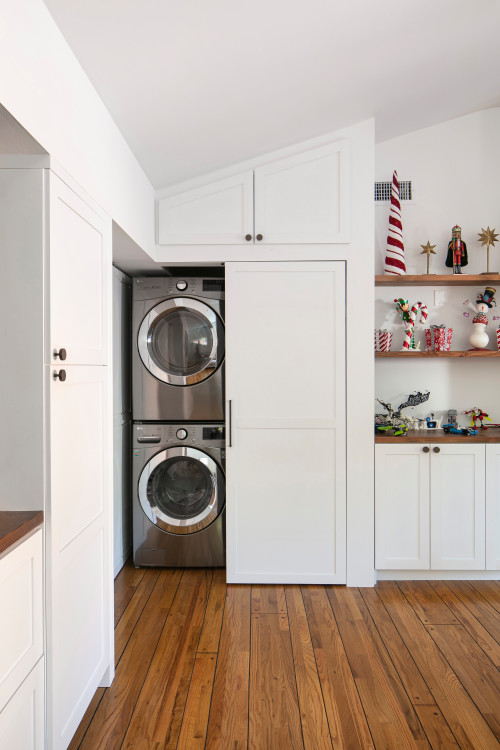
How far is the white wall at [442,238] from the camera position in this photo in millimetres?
3488

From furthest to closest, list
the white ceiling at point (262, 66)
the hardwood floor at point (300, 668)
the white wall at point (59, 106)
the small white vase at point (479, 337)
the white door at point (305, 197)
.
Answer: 1. the small white vase at point (479, 337)
2. the white door at point (305, 197)
3. the hardwood floor at point (300, 668)
4. the white ceiling at point (262, 66)
5. the white wall at point (59, 106)

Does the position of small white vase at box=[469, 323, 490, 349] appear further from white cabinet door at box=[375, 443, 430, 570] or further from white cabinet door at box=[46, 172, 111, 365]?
white cabinet door at box=[46, 172, 111, 365]

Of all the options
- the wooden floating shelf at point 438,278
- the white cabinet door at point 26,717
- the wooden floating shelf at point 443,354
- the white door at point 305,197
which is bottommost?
the white cabinet door at point 26,717

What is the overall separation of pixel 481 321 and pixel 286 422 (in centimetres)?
139

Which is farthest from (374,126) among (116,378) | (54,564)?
(54,564)

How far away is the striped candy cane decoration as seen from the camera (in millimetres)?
3342

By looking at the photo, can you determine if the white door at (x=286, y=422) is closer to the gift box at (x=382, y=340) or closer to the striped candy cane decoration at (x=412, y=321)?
the gift box at (x=382, y=340)

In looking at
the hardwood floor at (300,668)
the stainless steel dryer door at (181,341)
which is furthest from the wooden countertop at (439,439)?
the stainless steel dryer door at (181,341)

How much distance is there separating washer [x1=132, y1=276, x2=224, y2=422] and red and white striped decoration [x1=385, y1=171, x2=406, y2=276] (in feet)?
3.44

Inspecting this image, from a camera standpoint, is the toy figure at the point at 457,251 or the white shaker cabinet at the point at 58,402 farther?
the toy figure at the point at 457,251

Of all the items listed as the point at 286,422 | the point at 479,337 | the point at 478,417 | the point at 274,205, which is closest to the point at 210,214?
the point at 274,205

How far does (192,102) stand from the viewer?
219 centimetres

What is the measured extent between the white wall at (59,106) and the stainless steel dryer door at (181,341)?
0.85 metres

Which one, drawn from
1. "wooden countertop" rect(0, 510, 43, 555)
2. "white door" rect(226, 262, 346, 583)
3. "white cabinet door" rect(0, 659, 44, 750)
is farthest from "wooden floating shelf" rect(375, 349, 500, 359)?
"white cabinet door" rect(0, 659, 44, 750)
